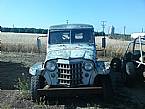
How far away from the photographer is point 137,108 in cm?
854

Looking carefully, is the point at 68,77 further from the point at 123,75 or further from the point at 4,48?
the point at 4,48

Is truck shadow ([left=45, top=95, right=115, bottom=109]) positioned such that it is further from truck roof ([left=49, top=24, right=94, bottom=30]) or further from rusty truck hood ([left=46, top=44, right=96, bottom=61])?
truck roof ([left=49, top=24, right=94, bottom=30])

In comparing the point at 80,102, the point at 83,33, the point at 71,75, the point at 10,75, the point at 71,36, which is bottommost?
the point at 80,102

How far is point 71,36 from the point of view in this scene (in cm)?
1029

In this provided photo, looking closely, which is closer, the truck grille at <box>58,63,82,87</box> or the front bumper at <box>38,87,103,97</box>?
the front bumper at <box>38,87,103,97</box>

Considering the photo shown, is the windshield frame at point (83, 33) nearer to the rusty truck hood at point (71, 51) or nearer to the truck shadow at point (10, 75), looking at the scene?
the rusty truck hood at point (71, 51)

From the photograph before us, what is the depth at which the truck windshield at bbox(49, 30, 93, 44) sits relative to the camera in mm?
10258

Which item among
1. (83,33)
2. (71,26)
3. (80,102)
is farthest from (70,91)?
(71,26)

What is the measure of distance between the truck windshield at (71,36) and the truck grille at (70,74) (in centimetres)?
154

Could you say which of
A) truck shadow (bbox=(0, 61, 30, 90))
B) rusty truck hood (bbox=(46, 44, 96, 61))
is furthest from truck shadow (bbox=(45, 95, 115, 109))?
truck shadow (bbox=(0, 61, 30, 90))

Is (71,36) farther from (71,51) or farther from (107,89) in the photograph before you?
(107,89)

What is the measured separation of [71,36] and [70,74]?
186 cm

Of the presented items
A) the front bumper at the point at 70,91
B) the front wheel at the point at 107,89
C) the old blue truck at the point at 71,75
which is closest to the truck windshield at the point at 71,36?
the old blue truck at the point at 71,75

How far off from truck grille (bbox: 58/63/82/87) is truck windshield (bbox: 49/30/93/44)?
5.04 ft
